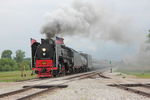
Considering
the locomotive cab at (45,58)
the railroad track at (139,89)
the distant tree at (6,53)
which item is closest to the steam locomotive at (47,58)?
the locomotive cab at (45,58)

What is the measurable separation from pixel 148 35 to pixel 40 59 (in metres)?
47.3

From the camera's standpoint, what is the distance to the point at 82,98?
31.5 feet

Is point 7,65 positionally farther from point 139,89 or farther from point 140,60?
point 139,89

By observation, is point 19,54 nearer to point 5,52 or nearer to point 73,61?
point 5,52

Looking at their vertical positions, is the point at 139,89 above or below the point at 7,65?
below

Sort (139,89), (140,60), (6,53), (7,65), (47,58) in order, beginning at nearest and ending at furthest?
(139,89) → (47,58) → (140,60) → (7,65) → (6,53)

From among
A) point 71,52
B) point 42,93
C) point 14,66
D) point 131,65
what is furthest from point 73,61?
point 14,66

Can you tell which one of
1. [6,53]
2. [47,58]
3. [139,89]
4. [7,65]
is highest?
[6,53]

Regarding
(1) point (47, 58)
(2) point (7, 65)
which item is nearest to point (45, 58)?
(1) point (47, 58)

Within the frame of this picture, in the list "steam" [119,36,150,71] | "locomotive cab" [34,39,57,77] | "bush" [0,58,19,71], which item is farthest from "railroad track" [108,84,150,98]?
"bush" [0,58,19,71]

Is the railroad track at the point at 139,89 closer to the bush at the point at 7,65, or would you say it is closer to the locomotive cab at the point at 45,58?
the locomotive cab at the point at 45,58

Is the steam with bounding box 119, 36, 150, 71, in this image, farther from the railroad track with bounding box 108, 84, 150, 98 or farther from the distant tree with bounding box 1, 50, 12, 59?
the distant tree with bounding box 1, 50, 12, 59

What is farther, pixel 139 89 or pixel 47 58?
pixel 47 58

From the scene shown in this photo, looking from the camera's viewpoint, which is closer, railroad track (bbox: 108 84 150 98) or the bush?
railroad track (bbox: 108 84 150 98)
